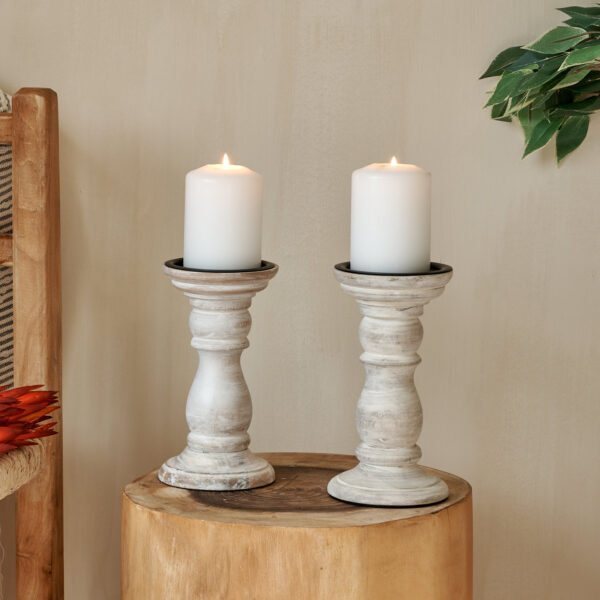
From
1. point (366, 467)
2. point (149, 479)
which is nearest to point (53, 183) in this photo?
point (149, 479)

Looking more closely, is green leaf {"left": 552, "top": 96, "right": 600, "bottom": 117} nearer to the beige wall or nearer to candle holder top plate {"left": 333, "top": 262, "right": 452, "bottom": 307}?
the beige wall

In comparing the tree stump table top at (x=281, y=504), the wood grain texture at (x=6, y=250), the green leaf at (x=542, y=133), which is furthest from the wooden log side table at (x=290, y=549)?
the green leaf at (x=542, y=133)

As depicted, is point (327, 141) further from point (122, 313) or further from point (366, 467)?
point (366, 467)

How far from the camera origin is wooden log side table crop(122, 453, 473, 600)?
0.68 m

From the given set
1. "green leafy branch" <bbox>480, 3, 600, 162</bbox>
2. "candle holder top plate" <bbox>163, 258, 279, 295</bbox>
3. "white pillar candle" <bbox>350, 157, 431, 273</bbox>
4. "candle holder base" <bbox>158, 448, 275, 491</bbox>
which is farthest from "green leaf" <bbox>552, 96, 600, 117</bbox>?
"candle holder base" <bbox>158, 448, 275, 491</bbox>

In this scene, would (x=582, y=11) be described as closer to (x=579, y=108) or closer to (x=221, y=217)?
(x=579, y=108)

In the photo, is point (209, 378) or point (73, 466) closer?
point (209, 378)

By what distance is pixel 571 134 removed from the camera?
99cm

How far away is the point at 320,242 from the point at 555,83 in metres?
0.32

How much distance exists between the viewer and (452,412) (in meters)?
1.06

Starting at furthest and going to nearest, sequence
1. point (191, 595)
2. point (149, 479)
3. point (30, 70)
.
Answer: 1. point (30, 70)
2. point (149, 479)
3. point (191, 595)

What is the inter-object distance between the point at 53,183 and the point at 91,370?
0.87 feet

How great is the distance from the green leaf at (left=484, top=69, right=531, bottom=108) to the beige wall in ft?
0.22

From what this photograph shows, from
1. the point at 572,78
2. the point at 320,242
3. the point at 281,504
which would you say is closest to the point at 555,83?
the point at 572,78
